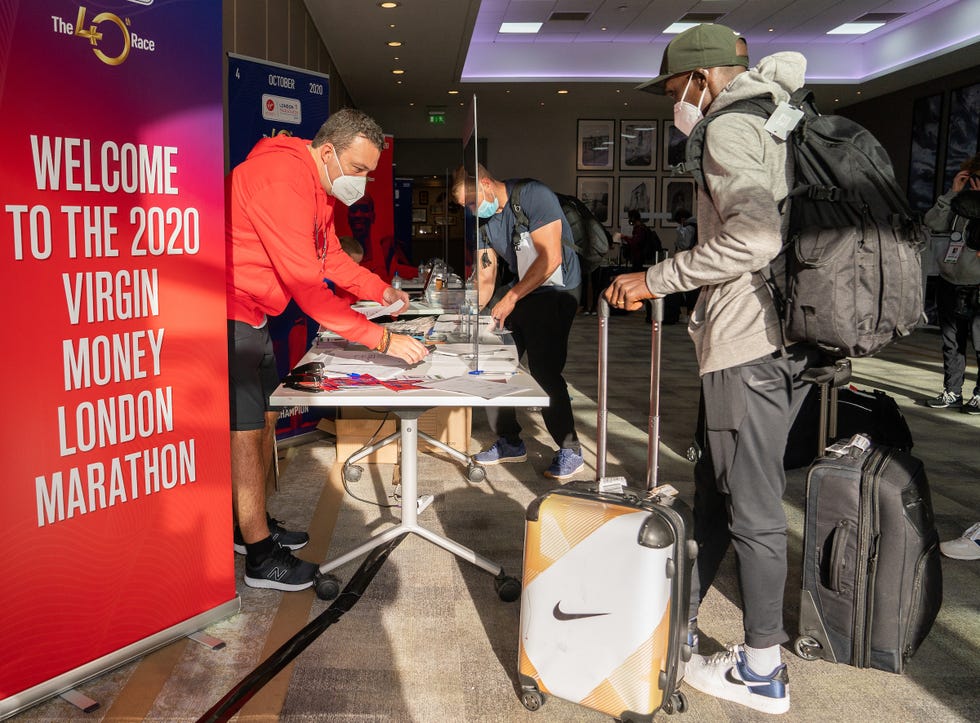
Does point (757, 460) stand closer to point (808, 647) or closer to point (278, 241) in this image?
point (808, 647)

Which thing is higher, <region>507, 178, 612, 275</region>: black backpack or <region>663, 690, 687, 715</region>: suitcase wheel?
<region>507, 178, 612, 275</region>: black backpack

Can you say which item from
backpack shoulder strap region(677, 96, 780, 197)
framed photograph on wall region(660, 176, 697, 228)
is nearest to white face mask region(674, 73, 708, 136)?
backpack shoulder strap region(677, 96, 780, 197)

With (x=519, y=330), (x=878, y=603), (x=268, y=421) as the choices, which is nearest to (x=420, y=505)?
(x=268, y=421)

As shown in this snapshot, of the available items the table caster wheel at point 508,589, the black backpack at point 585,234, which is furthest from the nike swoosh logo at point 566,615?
the black backpack at point 585,234

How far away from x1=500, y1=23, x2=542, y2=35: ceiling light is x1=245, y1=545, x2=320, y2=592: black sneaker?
9.06 metres

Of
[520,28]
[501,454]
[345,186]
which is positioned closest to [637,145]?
[520,28]

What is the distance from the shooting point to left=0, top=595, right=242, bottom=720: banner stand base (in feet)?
6.02

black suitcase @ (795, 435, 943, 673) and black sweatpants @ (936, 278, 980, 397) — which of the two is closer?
black suitcase @ (795, 435, 943, 673)

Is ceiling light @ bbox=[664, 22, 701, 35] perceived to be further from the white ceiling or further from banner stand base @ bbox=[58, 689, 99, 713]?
banner stand base @ bbox=[58, 689, 99, 713]

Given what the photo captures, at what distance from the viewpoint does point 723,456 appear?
1890 millimetres

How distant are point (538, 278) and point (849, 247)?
1.96m

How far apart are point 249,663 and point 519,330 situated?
210cm

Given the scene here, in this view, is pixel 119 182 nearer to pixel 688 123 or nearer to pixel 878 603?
pixel 688 123

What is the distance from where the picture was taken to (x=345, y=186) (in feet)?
8.71
